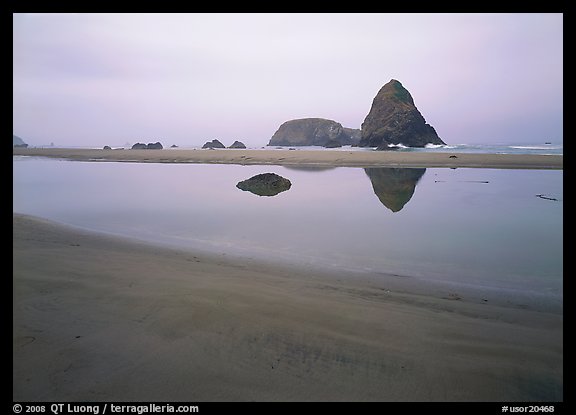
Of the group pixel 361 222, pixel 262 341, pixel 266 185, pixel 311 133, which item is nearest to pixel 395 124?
pixel 311 133

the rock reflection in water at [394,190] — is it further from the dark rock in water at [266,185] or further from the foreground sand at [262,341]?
the foreground sand at [262,341]

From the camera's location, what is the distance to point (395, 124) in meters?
80.0

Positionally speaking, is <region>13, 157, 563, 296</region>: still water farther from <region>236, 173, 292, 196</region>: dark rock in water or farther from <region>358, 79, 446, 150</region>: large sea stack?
<region>358, 79, 446, 150</region>: large sea stack

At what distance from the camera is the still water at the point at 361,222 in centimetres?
655

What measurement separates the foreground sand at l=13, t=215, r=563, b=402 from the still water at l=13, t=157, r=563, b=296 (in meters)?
1.42

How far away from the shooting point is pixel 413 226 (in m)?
9.30

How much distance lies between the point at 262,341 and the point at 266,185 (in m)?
13.1

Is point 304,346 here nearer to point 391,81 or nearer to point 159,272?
point 159,272

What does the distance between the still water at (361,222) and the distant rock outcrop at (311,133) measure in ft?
385

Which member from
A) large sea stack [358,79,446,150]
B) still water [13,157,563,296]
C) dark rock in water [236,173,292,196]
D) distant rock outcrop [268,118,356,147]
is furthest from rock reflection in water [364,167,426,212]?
distant rock outcrop [268,118,356,147]

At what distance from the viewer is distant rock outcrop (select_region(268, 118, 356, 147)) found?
133363mm

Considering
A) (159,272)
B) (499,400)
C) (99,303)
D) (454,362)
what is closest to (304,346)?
(454,362)

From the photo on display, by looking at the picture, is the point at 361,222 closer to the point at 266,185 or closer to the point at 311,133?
the point at 266,185

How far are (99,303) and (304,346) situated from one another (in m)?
2.79
